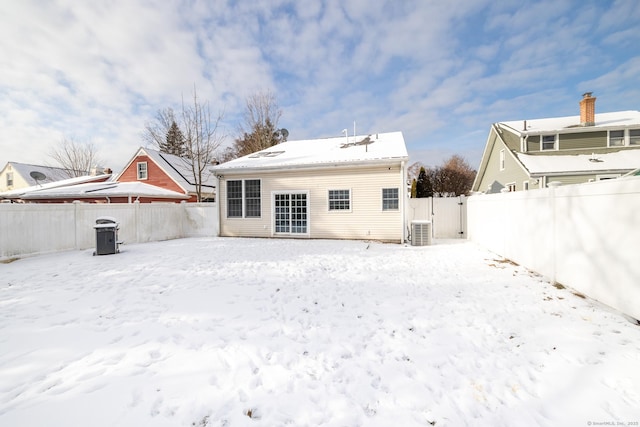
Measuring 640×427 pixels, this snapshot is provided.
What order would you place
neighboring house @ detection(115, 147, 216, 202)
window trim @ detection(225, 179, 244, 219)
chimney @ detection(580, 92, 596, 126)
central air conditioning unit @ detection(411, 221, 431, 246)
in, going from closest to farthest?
central air conditioning unit @ detection(411, 221, 431, 246) → window trim @ detection(225, 179, 244, 219) → chimney @ detection(580, 92, 596, 126) → neighboring house @ detection(115, 147, 216, 202)

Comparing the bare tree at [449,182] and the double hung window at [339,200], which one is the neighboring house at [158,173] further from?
the bare tree at [449,182]

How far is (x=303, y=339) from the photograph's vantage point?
11.0 feet

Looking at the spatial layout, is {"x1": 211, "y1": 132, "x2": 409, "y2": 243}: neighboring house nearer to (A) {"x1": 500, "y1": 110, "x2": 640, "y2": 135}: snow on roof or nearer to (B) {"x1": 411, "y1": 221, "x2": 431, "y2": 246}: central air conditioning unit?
(B) {"x1": 411, "y1": 221, "x2": 431, "y2": 246}: central air conditioning unit

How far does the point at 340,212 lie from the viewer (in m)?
11.7

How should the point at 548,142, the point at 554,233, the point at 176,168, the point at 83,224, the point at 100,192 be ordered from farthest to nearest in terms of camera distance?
the point at 176,168
the point at 100,192
the point at 548,142
the point at 83,224
the point at 554,233

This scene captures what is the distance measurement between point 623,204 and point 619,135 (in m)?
18.5

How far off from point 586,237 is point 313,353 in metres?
4.69

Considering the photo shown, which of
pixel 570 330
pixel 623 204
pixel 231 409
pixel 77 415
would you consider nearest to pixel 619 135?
pixel 623 204

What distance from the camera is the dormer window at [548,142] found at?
53.1ft

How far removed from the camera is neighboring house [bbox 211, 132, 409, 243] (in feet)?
36.5

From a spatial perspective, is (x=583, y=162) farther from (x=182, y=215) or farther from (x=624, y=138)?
(x=182, y=215)

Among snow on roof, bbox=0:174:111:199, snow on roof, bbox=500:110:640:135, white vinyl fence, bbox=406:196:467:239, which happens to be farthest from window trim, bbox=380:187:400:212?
snow on roof, bbox=0:174:111:199

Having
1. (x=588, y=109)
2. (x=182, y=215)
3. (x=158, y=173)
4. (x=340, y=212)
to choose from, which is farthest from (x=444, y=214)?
(x=158, y=173)

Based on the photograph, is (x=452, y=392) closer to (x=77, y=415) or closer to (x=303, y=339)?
(x=303, y=339)
